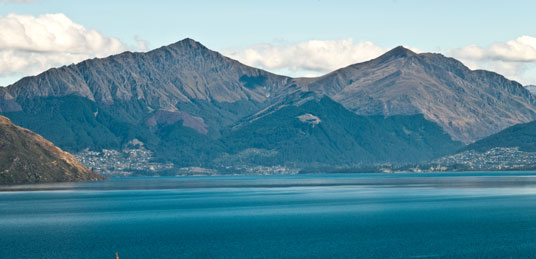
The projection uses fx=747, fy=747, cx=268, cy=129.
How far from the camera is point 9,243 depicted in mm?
155125

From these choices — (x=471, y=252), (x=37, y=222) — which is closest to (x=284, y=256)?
(x=471, y=252)

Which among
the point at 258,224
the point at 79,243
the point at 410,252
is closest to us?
the point at 410,252

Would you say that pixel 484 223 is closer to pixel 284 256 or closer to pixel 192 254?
pixel 284 256

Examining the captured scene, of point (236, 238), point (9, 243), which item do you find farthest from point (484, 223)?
point (9, 243)

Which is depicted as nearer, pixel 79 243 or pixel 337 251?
pixel 337 251

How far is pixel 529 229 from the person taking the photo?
164 metres

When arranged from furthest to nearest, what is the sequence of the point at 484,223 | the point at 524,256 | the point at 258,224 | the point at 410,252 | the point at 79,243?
the point at 258,224 < the point at 484,223 < the point at 79,243 < the point at 410,252 < the point at 524,256

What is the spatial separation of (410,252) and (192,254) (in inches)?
1586

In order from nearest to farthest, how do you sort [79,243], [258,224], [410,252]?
[410,252], [79,243], [258,224]

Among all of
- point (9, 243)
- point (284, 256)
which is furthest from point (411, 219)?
point (9, 243)

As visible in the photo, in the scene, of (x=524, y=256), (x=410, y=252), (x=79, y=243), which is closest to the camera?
(x=524, y=256)

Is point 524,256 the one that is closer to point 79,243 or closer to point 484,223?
point 484,223

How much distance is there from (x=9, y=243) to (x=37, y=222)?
45.3 metres

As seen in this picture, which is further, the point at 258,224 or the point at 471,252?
the point at 258,224
